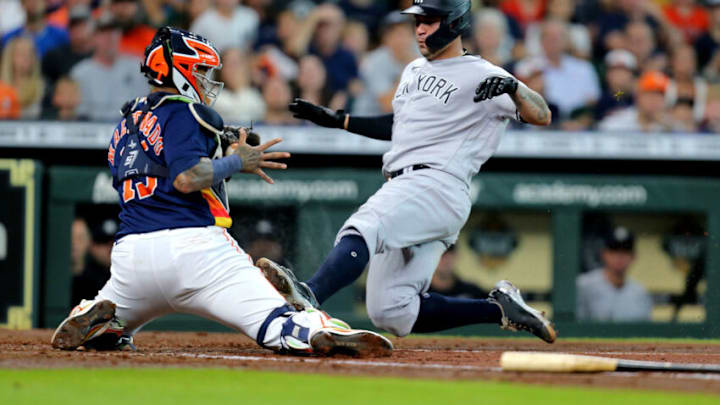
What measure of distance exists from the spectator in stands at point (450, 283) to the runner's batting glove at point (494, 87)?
3.95 m

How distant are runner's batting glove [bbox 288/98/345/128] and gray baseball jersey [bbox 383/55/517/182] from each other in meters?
0.39

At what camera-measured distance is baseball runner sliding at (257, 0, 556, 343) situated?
5.18 m

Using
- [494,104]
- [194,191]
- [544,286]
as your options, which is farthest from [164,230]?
[544,286]

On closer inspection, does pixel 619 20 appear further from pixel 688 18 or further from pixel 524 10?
pixel 524 10

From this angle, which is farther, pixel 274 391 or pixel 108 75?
pixel 108 75

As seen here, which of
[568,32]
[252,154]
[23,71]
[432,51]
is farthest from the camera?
[568,32]

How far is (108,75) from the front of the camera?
9469mm

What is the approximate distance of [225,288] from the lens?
4773 millimetres

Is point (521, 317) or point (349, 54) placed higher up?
point (349, 54)

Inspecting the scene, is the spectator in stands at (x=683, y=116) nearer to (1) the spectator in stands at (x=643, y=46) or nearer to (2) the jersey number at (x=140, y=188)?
(1) the spectator in stands at (x=643, y=46)

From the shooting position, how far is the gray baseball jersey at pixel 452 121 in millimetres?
5340

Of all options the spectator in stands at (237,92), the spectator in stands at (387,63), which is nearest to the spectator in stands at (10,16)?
the spectator in stands at (237,92)

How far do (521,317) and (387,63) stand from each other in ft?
16.0

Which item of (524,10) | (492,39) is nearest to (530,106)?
(492,39)
